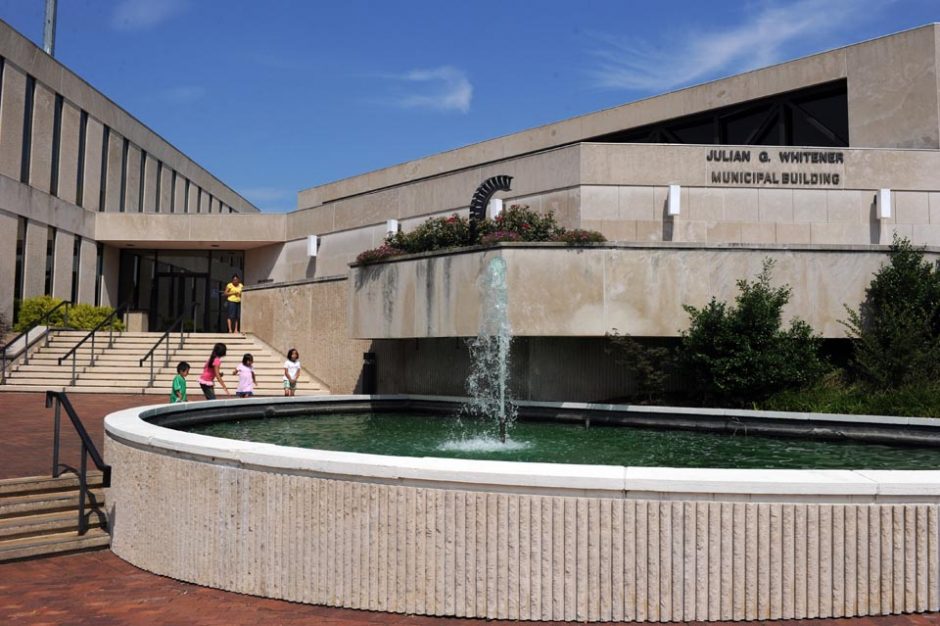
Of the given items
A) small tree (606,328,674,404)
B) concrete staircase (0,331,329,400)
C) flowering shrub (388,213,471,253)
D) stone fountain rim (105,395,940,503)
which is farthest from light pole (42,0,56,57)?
stone fountain rim (105,395,940,503)

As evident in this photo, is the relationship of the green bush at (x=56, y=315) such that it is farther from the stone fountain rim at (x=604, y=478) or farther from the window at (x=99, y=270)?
the stone fountain rim at (x=604, y=478)

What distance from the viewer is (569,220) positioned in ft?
61.2

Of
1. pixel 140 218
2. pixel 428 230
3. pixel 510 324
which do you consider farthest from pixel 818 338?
pixel 140 218

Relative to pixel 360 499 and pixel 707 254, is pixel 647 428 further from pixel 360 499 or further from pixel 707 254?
pixel 360 499

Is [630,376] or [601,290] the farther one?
Result: [630,376]

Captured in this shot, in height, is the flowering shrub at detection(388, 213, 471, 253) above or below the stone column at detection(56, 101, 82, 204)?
below

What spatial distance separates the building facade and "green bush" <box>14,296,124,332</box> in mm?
910

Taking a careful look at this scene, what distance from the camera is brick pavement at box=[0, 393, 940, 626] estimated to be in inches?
197

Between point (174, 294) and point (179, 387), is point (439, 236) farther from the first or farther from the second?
A: point (174, 294)

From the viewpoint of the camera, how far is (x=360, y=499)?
17.0ft

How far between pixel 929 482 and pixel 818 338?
10193 mm

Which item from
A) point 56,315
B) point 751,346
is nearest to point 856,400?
point 751,346

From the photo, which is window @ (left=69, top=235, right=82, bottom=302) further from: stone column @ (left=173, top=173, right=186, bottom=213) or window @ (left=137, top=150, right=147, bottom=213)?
stone column @ (left=173, top=173, right=186, bottom=213)

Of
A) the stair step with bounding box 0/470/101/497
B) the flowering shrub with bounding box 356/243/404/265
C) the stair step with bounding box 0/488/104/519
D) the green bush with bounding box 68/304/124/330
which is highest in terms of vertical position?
the flowering shrub with bounding box 356/243/404/265
